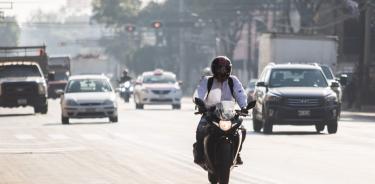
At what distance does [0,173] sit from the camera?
19.8m

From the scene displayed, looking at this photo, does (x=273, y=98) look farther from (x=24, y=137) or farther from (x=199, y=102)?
(x=199, y=102)

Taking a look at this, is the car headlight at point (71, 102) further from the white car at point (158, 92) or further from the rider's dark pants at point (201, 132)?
the rider's dark pants at point (201, 132)

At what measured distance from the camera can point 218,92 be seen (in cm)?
1516

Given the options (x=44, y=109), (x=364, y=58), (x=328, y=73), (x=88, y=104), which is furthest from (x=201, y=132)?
(x=364, y=58)

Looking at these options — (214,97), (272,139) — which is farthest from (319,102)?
(214,97)

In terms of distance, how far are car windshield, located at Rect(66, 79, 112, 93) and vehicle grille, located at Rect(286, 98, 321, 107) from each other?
11.1m

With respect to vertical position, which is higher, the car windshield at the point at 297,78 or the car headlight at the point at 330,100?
the car windshield at the point at 297,78

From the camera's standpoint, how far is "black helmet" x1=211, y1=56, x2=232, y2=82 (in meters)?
15.1

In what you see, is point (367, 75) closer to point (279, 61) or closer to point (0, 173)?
point (279, 61)

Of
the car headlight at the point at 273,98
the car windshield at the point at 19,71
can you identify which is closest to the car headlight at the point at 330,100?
the car headlight at the point at 273,98

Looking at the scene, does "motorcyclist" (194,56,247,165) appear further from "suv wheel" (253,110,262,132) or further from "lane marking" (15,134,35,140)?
"suv wheel" (253,110,262,132)

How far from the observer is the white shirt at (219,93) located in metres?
15.1

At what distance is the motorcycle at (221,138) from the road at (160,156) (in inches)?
101

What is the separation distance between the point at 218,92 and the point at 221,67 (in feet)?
0.97
